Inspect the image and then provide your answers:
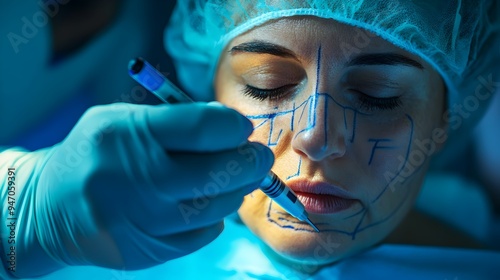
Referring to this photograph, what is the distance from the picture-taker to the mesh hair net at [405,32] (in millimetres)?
1218

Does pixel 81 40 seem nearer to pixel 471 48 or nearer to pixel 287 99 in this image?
pixel 287 99

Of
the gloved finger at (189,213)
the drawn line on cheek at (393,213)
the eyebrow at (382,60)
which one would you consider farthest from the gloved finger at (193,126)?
the drawn line on cheek at (393,213)

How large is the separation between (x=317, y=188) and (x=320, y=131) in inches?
5.3

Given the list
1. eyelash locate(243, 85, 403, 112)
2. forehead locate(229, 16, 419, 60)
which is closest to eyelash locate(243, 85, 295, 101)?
eyelash locate(243, 85, 403, 112)

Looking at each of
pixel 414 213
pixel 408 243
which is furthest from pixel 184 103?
pixel 414 213

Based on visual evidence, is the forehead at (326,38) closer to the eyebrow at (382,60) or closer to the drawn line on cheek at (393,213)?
the eyebrow at (382,60)

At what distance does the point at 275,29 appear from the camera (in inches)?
49.3

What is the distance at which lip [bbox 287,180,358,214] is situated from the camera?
1202mm

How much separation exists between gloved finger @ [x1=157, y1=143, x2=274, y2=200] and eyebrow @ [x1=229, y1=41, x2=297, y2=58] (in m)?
0.31

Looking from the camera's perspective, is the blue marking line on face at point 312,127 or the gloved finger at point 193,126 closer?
the gloved finger at point 193,126

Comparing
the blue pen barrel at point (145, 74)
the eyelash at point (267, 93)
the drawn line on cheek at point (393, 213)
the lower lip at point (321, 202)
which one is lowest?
the drawn line on cheek at point (393, 213)

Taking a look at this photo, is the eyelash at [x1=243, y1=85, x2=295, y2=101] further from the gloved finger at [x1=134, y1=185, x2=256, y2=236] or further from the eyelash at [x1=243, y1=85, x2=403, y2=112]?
the gloved finger at [x1=134, y1=185, x2=256, y2=236]

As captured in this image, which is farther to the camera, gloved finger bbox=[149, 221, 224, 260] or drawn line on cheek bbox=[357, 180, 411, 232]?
drawn line on cheek bbox=[357, 180, 411, 232]

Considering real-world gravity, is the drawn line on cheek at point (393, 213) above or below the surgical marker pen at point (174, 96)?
below
